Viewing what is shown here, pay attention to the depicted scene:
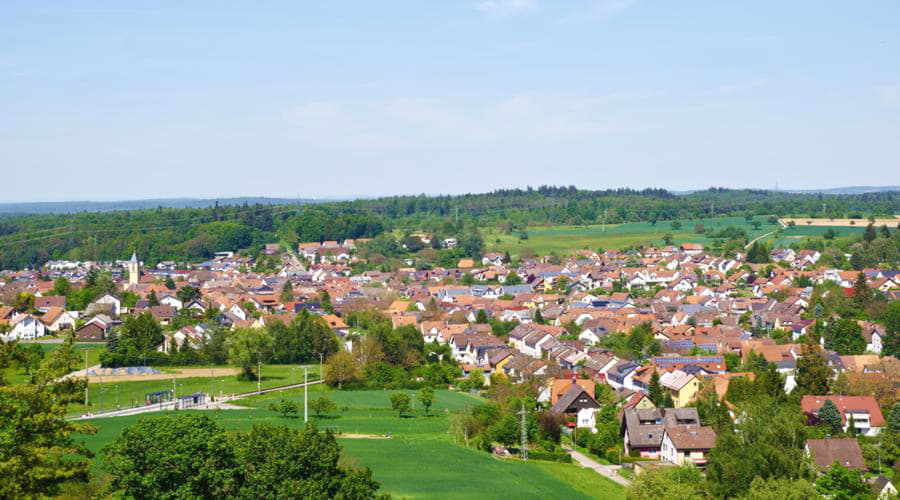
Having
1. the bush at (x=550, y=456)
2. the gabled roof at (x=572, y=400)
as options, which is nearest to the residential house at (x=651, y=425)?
the bush at (x=550, y=456)

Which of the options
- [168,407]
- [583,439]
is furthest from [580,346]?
[168,407]

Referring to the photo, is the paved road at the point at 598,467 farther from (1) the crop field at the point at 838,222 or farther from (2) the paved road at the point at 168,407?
(1) the crop field at the point at 838,222

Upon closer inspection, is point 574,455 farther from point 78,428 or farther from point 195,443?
point 78,428

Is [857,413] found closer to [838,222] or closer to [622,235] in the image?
[622,235]

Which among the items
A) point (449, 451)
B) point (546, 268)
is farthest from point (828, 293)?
point (449, 451)

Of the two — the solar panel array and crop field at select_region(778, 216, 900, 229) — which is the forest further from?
the solar panel array

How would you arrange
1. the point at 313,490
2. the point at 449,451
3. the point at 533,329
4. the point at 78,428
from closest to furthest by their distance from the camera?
the point at 78,428, the point at 313,490, the point at 449,451, the point at 533,329
